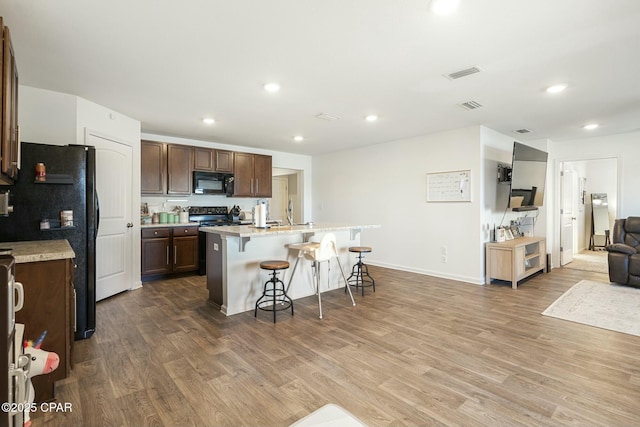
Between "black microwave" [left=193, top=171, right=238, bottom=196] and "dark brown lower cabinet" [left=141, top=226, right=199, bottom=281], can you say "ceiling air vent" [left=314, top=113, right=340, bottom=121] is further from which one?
"dark brown lower cabinet" [left=141, top=226, right=199, bottom=281]

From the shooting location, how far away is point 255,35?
230 cm

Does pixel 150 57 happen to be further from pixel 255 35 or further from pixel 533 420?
pixel 533 420

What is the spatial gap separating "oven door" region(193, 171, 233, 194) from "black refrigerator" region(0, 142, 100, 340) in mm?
2656

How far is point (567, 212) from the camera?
6500 millimetres

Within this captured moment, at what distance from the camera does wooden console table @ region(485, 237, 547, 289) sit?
4.58 metres

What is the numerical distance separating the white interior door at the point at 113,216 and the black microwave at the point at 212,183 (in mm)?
1273

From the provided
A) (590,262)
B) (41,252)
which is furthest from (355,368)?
(590,262)

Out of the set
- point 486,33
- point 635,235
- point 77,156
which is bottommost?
point 635,235

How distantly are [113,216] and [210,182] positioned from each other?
192 centimetres

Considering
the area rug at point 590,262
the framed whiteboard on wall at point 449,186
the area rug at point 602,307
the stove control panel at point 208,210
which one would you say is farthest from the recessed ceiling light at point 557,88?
the stove control panel at point 208,210

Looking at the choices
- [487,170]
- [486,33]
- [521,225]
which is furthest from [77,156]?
[521,225]

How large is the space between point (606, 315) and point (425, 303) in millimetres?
1861

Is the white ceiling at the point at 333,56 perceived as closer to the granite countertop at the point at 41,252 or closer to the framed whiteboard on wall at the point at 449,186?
the framed whiteboard on wall at the point at 449,186

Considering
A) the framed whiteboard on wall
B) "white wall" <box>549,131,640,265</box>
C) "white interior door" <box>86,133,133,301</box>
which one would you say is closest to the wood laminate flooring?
"white interior door" <box>86,133,133,301</box>
